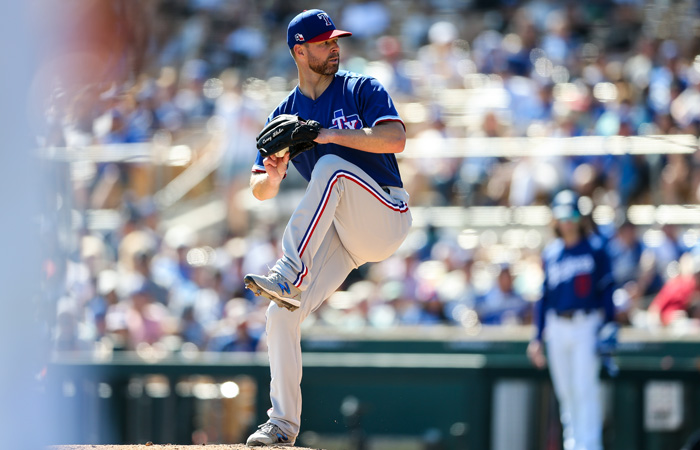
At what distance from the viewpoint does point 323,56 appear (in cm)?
465

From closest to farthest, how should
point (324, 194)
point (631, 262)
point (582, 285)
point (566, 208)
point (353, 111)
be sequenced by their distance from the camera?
point (324, 194)
point (353, 111)
point (582, 285)
point (566, 208)
point (631, 262)

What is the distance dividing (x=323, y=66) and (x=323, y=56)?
0.05 meters

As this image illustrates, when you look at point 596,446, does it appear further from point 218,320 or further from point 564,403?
point 218,320

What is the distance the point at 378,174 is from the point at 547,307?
12.2 ft

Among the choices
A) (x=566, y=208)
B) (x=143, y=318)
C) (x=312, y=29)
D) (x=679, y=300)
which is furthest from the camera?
(x=143, y=318)

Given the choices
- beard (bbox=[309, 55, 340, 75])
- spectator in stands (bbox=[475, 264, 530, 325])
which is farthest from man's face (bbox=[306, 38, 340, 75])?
spectator in stands (bbox=[475, 264, 530, 325])

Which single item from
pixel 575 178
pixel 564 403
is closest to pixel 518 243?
pixel 575 178

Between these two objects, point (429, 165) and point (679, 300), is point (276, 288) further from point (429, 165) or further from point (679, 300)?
point (429, 165)

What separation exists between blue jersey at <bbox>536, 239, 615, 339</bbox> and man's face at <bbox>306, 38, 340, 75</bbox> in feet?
12.7

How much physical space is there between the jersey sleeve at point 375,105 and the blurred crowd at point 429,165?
2.72 metres

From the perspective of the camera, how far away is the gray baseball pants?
4473mm

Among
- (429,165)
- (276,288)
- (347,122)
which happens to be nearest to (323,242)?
(276,288)

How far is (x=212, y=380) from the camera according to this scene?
30.0 ft

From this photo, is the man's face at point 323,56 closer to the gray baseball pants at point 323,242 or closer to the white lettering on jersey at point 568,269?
the gray baseball pants at point 323,242
